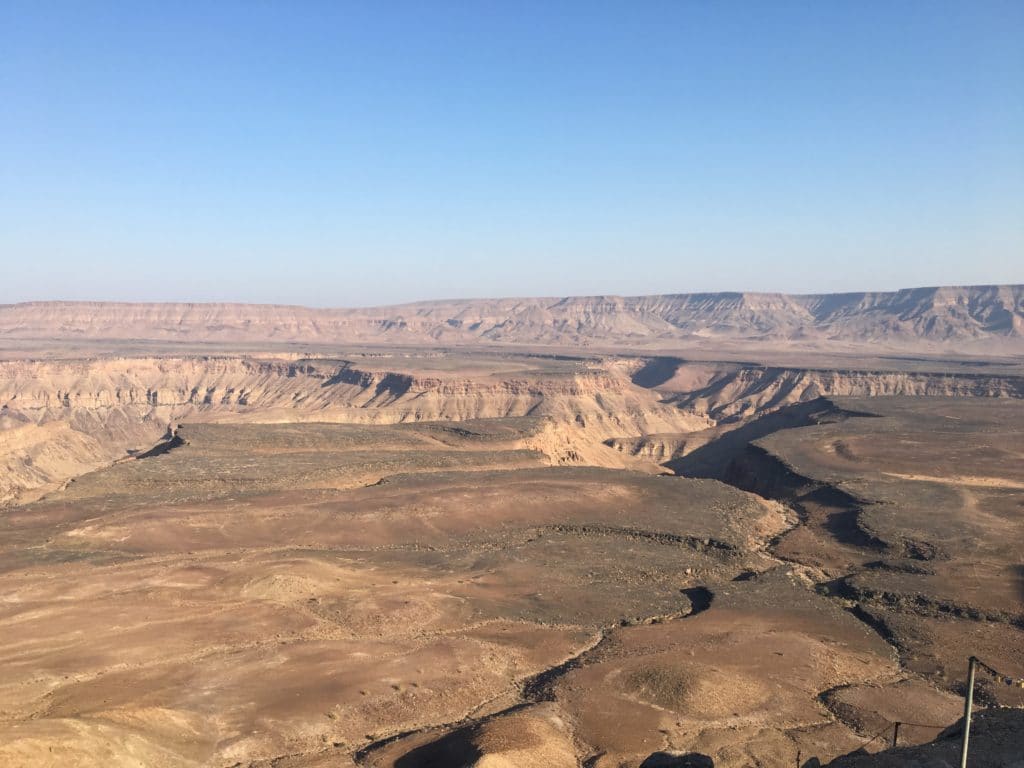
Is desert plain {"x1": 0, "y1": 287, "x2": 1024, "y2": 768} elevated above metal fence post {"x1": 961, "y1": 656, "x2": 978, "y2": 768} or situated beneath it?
situated beneath

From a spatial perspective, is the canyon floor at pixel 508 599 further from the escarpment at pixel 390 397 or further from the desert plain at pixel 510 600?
the escarpment at pixel 390 397

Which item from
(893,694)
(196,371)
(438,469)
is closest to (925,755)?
(893,694)

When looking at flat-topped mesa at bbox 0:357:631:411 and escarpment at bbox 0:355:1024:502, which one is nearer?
escarpment at bbox 0:355:1024:502

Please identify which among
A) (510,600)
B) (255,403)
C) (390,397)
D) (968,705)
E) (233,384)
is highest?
(968,705)

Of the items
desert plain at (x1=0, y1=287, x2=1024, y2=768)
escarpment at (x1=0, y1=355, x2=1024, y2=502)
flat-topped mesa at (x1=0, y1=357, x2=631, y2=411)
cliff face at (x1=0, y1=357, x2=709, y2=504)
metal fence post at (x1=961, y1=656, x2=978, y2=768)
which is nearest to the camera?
metal fence post at (x1=961, y1=656, x2=978, y2=768)

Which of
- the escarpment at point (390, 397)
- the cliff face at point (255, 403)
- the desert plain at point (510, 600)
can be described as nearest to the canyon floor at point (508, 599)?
the desert plain at point (510, 600)

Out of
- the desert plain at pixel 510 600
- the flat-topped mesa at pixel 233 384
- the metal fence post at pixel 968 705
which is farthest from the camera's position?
the flat-topped mesa at pixel 233 384

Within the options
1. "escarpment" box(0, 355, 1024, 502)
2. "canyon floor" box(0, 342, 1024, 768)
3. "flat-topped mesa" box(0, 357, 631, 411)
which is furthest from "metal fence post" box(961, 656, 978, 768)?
"flat-topped mesa" box(0, 357, 631, 411)

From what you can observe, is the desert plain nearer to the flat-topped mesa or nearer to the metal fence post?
the metal fence post

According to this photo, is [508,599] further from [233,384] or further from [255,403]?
[233,384]

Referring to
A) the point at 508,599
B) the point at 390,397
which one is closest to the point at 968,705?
the point at 508,599
